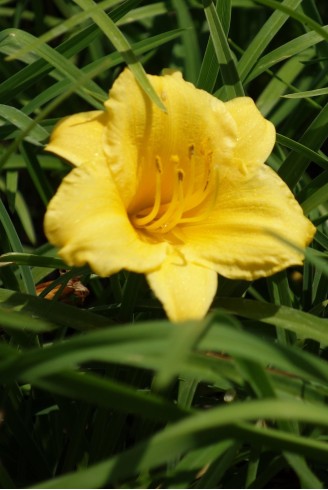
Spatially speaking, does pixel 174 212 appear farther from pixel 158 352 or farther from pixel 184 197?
pixel 158 352

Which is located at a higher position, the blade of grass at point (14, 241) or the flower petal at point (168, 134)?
the flower petal at point (168, 134)

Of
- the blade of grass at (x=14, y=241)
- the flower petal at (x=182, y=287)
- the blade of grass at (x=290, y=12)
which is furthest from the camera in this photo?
the blade of grass at (x=14, y=241)

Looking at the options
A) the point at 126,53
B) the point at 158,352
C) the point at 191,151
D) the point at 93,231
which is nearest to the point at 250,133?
the point at 191,151

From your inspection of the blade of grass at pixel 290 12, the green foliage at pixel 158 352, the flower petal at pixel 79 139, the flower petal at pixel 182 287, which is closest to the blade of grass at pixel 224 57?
the green foliage at pixel 158 352

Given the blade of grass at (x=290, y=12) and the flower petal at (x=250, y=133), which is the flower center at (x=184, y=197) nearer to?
the flower petal at (x=250, y=133)

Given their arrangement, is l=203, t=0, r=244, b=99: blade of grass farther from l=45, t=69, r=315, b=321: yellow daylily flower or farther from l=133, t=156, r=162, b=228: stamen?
l=133, t=156, r=162, b=228: stamen

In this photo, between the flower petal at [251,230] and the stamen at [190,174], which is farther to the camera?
the stamen at [190,174]
